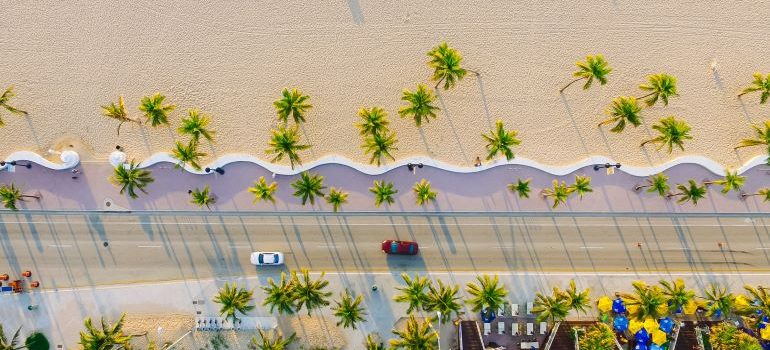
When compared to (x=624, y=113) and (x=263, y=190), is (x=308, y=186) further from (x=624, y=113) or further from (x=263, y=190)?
(x=624, y=113)

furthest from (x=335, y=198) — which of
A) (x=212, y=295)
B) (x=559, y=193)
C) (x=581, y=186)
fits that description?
(x=581, y=186)

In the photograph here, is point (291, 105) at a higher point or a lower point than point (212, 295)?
higher

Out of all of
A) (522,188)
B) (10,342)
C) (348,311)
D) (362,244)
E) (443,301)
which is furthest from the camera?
(362,244)

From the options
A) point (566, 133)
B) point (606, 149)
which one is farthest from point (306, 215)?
point (606, 149)

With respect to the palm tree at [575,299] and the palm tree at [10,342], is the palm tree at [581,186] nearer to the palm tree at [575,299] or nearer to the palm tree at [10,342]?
the palm tree at [575,299]

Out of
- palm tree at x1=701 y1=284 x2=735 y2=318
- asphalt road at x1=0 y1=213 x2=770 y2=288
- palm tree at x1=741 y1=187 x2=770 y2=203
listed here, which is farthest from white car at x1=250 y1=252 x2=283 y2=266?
palm tree at x1=741 y1=187 x2=770 y2=203

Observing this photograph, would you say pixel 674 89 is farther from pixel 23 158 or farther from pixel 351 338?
pixel 23 158

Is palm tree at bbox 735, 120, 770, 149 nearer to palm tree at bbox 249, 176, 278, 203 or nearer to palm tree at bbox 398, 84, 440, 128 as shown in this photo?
palm tree at bbox 398, 84, 440, 128
